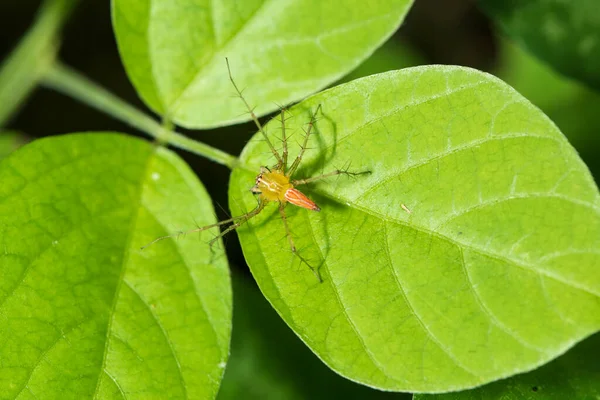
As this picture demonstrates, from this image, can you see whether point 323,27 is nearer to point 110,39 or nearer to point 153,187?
point 153,187

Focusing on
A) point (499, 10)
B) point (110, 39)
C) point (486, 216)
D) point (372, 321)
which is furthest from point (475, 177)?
point (110, 39)

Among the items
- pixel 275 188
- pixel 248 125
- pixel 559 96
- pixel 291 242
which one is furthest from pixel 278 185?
pixel 559 96

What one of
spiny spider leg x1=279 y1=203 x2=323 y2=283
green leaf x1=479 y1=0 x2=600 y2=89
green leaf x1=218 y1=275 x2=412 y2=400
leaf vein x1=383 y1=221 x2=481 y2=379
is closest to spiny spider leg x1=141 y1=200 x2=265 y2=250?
spiny spider leg x1=279 y1=203 x2=323 y2=283

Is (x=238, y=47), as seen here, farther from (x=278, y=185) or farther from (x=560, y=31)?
(x=560, y=31)

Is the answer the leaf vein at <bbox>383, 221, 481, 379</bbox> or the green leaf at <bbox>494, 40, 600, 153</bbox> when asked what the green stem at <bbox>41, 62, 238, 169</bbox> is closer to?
the leaf vein at <bbox>383, 221, 481, 379</bbox>

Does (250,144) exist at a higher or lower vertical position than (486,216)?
higher

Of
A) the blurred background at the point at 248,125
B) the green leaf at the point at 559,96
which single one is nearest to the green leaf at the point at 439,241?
the blurred background at the point at 248,125
